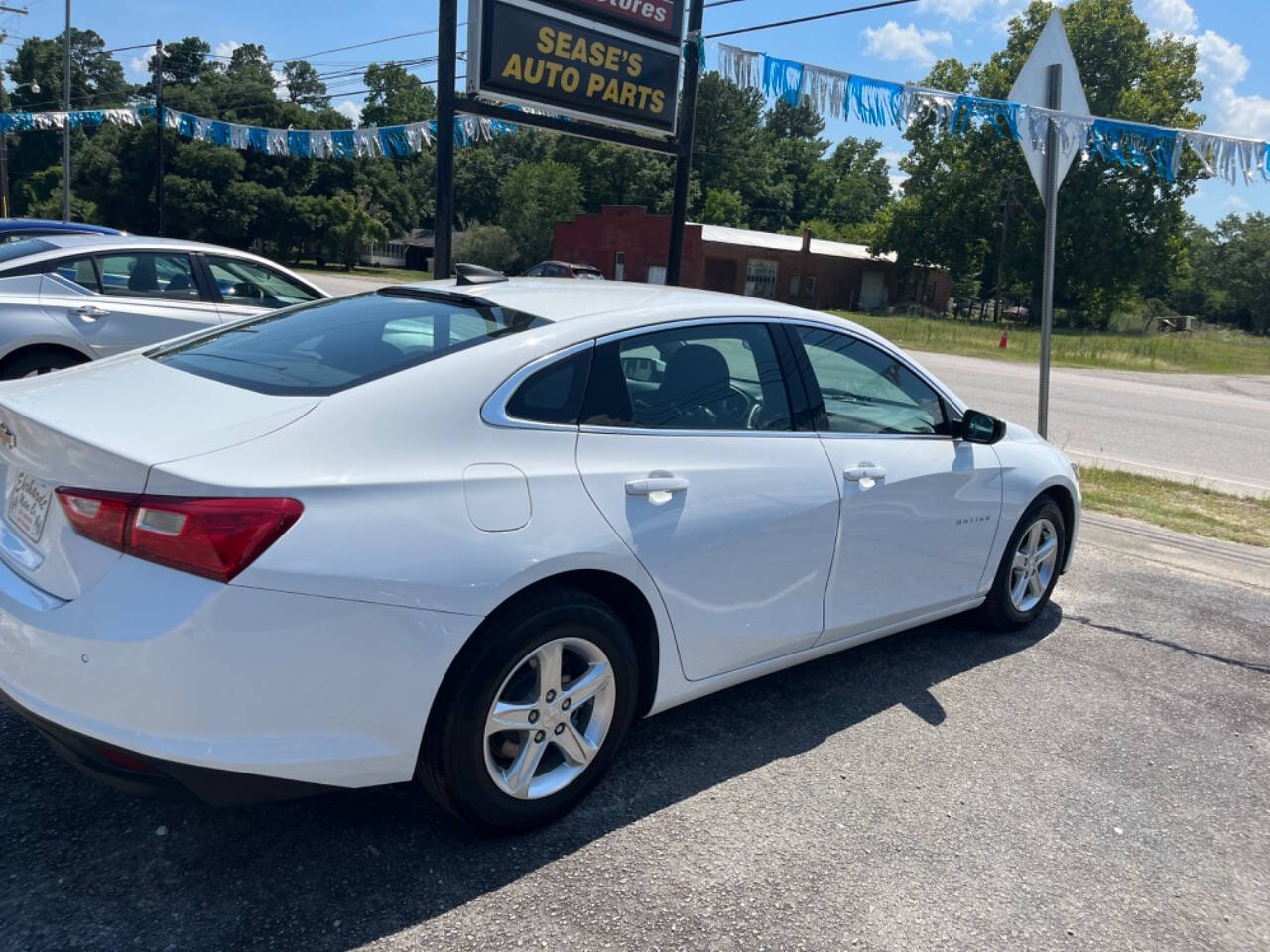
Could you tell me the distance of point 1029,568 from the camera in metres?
4.95

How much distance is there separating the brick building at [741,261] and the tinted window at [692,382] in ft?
147

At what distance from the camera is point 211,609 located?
230cm

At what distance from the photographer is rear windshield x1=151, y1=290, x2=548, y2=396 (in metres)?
2.97

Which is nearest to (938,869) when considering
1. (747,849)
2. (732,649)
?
(747,849)

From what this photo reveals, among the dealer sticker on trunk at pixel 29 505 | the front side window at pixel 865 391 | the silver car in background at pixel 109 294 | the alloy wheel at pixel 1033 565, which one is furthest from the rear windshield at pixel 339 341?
the silver car in background at pixel 109 294

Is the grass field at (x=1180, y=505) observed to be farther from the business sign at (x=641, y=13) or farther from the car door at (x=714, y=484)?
the business sign at (x=641, y=13)

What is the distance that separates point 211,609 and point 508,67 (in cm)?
726

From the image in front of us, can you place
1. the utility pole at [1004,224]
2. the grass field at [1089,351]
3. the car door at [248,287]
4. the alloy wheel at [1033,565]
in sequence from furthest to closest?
the utility pole at [1004,224] → the grass field at [1089,351] → the car door at [248,287] → the alloy wheel at [1033,565]

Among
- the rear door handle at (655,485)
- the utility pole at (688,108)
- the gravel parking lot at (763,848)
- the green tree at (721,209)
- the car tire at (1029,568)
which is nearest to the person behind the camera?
the gravel parking lot at (763,848)

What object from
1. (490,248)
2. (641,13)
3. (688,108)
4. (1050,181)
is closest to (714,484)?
(1050,181)

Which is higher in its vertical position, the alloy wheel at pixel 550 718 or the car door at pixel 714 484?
the car door at pixel 714 484

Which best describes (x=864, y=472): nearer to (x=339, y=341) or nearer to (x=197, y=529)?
(x=339, y=341)

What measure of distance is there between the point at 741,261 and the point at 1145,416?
39.3m

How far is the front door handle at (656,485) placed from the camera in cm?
306
